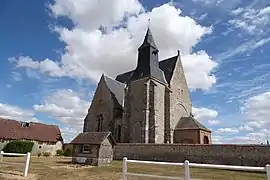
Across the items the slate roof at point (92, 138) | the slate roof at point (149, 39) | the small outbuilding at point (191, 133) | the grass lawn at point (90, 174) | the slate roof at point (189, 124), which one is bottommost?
the grass lawn at point (90, 174)

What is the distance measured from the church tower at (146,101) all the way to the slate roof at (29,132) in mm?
12036

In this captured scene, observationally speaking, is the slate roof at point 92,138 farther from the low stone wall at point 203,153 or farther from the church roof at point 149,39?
the church roof at point 149,39

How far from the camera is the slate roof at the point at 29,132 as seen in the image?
3123 centimetres

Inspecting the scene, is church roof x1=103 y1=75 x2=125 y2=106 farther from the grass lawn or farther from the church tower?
the grass lawn

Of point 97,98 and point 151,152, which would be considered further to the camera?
point 97,98

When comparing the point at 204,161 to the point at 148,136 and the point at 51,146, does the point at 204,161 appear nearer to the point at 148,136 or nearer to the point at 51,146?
the point at 148,136

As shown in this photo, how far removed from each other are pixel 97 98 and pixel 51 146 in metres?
9.69

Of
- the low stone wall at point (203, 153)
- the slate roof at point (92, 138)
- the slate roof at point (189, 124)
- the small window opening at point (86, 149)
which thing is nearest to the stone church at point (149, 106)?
the slate roof at point (189, 124)

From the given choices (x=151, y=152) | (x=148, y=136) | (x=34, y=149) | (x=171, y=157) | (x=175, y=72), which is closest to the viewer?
(x=171, y=157)

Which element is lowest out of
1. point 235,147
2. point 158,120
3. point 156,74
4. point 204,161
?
point 204,161

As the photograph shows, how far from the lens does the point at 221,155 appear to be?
18500 millimetres

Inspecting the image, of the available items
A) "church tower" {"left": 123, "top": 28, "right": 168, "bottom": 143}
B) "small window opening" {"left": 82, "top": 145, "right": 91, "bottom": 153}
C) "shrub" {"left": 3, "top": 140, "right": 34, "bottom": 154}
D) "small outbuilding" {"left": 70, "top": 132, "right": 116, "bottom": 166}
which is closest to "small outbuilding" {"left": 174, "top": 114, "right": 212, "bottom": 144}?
"church tower" {"left": 123, "top": 28, "right": 168, "bottom": 143}

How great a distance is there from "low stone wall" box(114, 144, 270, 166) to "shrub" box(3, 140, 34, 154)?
1221cm

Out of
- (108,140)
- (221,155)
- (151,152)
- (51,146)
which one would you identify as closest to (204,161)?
(221,155)
